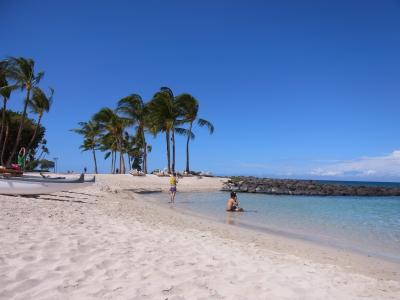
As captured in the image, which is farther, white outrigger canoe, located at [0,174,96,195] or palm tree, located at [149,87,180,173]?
palm tree, located at [149,87,180,173]

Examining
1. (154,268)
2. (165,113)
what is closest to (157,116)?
(165,113)

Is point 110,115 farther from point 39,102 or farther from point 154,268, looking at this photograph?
point 154,268

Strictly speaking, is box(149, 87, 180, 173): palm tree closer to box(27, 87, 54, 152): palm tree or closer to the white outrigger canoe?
box(27, 87, 54, 152): palm tree

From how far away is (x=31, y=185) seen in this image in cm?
1225

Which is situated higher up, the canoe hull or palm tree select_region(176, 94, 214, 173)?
palm tree select_region(176, 94, 214, 173)

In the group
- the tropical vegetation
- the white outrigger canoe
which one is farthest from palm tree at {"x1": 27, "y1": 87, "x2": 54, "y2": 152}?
the white outrigger canoe

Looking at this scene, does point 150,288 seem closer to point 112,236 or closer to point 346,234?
point 112,236

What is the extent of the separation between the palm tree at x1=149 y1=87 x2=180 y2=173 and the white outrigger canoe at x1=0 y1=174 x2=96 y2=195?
1107 inches

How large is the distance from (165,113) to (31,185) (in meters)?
30.6

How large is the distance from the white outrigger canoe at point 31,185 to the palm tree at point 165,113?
28.1 metres

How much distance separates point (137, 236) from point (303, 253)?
12.0 feet

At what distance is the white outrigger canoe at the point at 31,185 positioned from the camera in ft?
38.2

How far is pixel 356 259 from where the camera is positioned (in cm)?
739

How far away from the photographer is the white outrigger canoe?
38.2 ft
